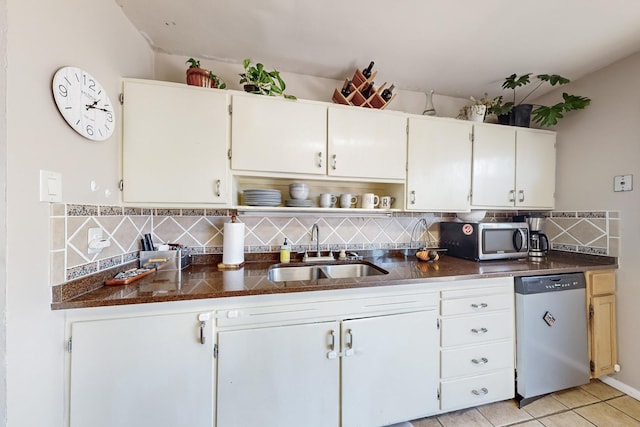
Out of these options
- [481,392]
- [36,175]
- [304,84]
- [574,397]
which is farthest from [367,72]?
[574,397]

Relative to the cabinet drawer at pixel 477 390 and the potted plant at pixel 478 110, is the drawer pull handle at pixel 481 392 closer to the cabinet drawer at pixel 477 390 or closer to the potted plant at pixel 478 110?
the cabinet drawer at pixel 477 390

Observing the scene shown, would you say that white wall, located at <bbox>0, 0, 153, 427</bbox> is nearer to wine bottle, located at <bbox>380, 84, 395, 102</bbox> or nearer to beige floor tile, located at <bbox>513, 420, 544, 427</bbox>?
wine bottle, located at <bbox>380, 84, 395, 102</bbox>

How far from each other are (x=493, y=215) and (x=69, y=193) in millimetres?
3180

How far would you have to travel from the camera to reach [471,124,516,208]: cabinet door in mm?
1942

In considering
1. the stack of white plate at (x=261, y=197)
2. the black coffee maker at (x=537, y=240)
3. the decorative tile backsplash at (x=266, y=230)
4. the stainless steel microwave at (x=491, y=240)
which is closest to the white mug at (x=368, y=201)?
the decorative tile backsplash at (x=266, y=230)

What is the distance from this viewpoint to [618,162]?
1780 mm

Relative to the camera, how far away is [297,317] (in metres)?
1.23

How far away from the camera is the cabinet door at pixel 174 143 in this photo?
4.40 ft

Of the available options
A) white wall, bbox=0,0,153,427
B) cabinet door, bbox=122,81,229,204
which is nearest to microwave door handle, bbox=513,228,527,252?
cabinet door, bbox=122,81,229,204

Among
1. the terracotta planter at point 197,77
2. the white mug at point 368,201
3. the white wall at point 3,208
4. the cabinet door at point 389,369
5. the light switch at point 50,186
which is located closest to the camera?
the white wall at point 3,208

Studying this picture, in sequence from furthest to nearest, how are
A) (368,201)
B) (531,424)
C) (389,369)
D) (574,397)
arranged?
(368,201) → (574,397) → (531,424) → (389,369)

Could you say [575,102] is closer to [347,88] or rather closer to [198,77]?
[347,88]

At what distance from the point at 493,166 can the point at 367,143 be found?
3.81 feet

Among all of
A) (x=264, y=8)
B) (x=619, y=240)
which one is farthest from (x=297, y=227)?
(x=619, y=240)
